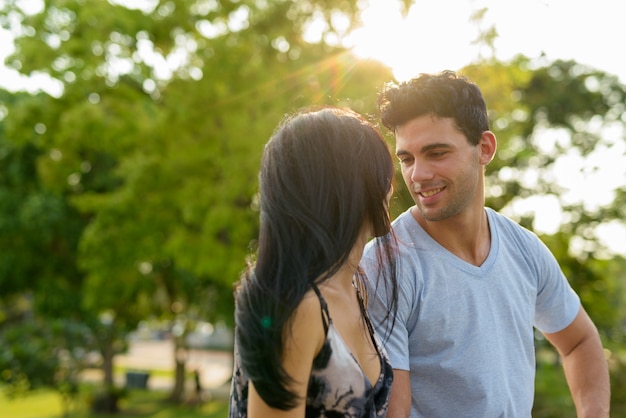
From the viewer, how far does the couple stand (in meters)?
1.56

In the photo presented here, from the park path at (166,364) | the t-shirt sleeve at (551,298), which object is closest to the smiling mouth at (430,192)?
the t-shirt sleeve at (551,298)

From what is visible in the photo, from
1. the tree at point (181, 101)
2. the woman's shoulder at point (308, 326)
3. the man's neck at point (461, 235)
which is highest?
the tree at point (181, 101)

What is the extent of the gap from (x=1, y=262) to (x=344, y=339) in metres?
23.5

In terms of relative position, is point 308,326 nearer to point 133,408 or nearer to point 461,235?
point 461,235

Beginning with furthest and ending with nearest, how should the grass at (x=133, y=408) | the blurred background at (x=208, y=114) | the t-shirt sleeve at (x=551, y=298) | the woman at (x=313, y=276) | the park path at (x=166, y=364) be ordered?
the park path at (x=166, y=364), the grass at (x=133, y=408), the blurred background at (x=208, y=114), the t-shirt sleeve at (x=551, y=298), the woman at (x=313, y=276)

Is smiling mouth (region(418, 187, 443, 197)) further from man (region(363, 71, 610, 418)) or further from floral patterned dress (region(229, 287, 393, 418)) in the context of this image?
floral patterned dress (region(229, 287, 393, 418))

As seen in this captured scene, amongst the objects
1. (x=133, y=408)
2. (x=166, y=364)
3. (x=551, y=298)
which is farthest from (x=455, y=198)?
(x=166, y=364)

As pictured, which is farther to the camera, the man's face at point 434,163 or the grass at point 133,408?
the grass at point 133,408

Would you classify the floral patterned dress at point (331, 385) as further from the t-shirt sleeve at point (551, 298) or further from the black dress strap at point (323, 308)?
the t-shirt sleeve at point (551, 298)

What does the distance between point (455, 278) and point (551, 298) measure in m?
0.52

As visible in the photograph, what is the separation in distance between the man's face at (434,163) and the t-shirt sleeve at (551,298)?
0.43 meters

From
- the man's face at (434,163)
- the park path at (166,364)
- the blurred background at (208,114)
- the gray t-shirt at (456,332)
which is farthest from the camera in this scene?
the park path at (166,364)

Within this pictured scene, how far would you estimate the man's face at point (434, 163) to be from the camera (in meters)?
2.30

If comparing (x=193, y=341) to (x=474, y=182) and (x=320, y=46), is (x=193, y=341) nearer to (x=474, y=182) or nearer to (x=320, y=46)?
(x=320, y=46)
